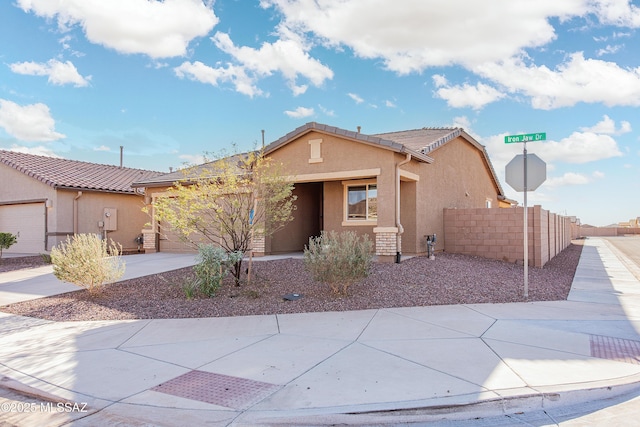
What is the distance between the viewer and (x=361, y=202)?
15.6 metres

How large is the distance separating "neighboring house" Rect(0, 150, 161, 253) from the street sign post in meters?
15.9

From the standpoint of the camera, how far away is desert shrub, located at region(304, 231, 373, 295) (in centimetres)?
870

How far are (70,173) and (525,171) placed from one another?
20806mm

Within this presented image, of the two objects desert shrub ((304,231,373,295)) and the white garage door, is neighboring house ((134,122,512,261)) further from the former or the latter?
the white garage door

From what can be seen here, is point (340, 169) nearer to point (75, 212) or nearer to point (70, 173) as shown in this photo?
point (75, 212)

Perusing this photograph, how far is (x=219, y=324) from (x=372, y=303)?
9.82ft

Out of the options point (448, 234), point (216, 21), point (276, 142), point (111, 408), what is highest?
point (216, 21)

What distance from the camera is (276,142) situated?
1498cm

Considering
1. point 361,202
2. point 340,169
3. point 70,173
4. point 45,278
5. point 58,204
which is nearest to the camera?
point 45,278

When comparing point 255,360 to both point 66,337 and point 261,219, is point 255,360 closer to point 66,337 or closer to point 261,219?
point 66,337

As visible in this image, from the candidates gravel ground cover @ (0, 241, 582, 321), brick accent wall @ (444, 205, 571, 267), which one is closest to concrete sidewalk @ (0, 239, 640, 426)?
gravel ground cover @ (0, 241, 582, 321)

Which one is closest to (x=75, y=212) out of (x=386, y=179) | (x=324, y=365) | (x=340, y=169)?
(x=340, y=169)

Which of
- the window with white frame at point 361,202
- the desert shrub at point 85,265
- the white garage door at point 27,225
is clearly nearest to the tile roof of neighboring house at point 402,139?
the window with white frame at point 361,202

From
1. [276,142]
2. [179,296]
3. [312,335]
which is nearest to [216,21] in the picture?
[276,142]
